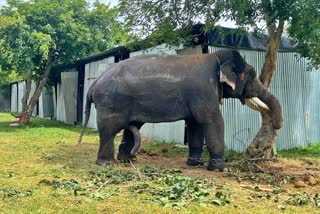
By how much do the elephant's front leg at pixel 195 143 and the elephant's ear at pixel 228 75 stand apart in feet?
3.61

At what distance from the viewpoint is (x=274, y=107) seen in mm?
7270

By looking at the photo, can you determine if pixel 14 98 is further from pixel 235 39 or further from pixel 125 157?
pixel 125 157

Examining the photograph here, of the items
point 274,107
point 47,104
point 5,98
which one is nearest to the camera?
point 274,107

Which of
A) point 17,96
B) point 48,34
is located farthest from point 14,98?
point 48,34

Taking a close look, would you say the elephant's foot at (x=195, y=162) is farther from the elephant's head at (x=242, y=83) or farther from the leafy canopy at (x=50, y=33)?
the leafy canopy at (x=50, y=33)

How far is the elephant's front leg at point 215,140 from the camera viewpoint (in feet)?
22.9

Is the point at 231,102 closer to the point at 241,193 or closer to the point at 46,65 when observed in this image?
the point at 241,193

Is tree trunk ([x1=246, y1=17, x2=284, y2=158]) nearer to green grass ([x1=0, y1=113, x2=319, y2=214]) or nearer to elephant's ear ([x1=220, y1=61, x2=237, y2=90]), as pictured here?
elephant's ear ([x1=220, y1=61, x2=237, y2=90])

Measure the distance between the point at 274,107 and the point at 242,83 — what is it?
0.73 meters

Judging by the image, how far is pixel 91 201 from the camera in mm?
4621

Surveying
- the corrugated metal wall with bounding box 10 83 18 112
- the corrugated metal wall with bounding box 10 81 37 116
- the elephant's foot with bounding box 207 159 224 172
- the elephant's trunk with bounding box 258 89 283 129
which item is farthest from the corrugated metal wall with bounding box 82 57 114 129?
the corrugated metal wall with bounding box 10 83 18 112

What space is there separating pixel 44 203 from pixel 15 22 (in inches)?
423

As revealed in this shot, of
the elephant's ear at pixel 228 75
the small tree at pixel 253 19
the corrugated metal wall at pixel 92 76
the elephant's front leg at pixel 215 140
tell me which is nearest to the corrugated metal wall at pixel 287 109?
the small tree at pixel 253 19

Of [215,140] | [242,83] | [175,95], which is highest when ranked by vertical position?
[242,83]
